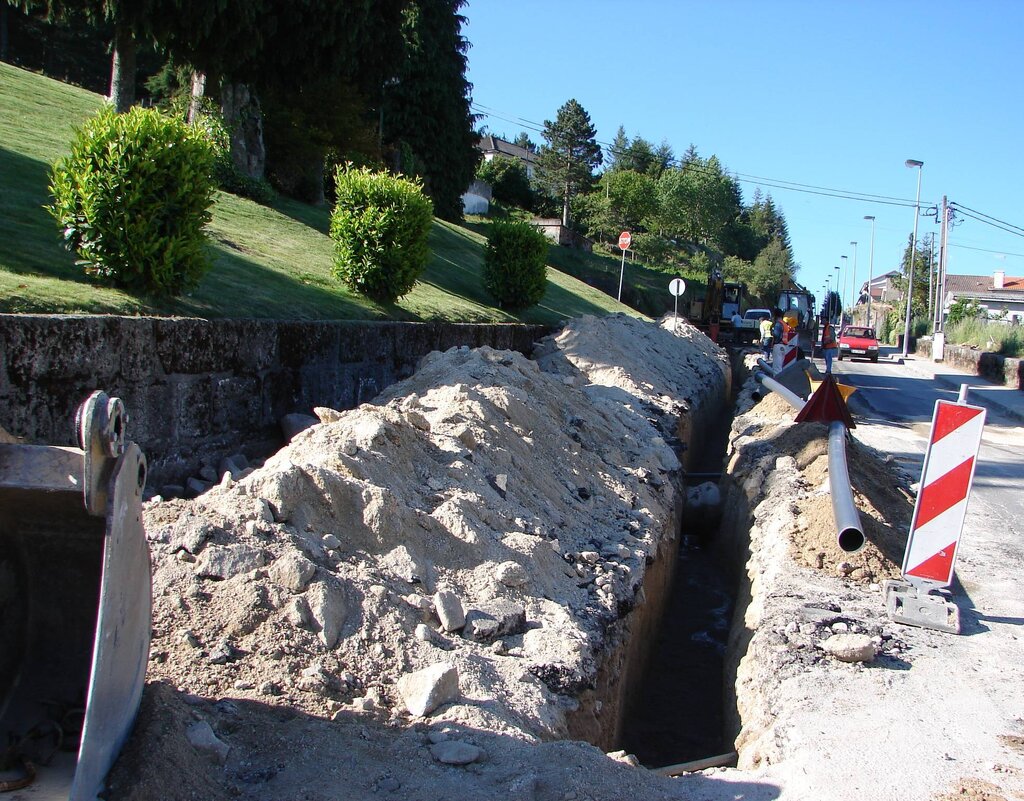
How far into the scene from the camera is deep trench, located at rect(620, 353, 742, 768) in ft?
17.6

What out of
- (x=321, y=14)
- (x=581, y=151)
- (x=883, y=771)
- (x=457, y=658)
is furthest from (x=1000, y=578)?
(x=581, y=151)

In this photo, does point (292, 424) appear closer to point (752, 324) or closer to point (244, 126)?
point (244, 126)

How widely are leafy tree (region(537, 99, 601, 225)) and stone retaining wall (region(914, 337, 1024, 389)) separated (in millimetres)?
40360

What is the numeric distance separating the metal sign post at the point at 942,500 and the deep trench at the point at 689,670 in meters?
1.42

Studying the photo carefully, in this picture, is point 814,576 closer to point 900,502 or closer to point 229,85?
point 900,502

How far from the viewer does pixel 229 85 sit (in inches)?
693

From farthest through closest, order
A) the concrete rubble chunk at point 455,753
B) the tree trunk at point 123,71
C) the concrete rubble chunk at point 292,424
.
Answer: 1. the tree trunk at point 123,71
2. the concrete rubble chunk at point 292,424
3. the concrete rubble chunk at point 455,753

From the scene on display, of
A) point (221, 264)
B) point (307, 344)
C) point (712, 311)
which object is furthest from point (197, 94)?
point (712, 311)

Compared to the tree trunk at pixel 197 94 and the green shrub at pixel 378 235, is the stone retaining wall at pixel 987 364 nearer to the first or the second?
the green shrub at pixel 378 235

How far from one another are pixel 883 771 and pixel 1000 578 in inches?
141

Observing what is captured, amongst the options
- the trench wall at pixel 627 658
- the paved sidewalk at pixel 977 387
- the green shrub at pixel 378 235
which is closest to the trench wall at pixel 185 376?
the green shrub at pixel 378 235

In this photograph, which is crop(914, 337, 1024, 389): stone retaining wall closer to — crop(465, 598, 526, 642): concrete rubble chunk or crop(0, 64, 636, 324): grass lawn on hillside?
Result: crop(0, 64, 636, 324): grass lawn on hillside

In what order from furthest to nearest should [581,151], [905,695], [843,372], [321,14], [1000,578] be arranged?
1. [581,151]
2. [843,372]
3. [321,14]
4. [1000,578]
5. [905,695]

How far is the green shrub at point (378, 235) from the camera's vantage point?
11.8 metres
